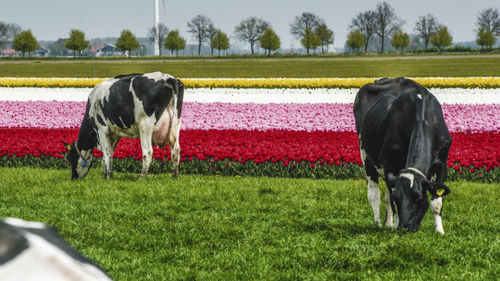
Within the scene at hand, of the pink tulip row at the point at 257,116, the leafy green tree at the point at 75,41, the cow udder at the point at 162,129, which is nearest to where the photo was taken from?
the cow udder at the point at 162,129

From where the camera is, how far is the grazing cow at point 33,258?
1.01 metres

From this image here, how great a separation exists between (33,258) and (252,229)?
530cm

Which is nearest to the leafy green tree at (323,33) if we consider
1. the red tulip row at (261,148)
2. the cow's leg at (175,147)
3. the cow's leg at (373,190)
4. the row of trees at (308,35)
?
the row of trees at (308,35)

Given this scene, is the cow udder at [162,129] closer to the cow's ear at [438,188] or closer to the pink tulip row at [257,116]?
the cow's ear at [438,188]

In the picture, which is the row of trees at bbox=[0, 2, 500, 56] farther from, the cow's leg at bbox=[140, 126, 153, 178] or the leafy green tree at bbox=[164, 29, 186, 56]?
the cow's leg at bbox=[140, 126, 153, 178]

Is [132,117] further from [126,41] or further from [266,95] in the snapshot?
[126,41]

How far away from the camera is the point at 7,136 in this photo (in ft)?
42.7

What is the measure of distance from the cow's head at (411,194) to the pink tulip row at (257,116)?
369 inches

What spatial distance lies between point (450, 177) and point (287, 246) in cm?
490

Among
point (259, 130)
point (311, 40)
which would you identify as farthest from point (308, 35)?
point (259, 130)

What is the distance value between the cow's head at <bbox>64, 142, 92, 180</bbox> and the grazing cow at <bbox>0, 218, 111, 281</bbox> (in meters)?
9.25

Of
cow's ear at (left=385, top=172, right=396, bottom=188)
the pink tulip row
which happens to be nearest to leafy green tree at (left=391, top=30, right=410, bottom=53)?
the pink tulip row

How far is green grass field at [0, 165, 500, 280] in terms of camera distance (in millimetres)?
4941

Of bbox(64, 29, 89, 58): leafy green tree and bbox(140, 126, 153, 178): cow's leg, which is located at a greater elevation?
bbox(64, 29, 89, 58): leafy green tree
